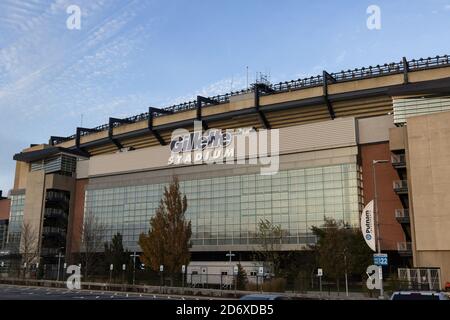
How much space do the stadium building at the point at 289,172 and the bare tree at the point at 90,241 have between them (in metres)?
2.30

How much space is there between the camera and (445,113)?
59281 millimetres

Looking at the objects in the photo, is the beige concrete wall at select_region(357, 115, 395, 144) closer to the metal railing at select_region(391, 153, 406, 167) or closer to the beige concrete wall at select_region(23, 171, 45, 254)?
the metal railing at select_region(391, 153, 406, 167)

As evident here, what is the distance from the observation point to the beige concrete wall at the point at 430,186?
55.9 m

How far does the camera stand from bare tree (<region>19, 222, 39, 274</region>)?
8696 centimetres

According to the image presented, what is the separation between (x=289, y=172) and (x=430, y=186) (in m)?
23.3

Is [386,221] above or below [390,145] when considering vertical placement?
below

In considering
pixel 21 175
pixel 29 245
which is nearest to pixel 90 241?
pixel 29 245

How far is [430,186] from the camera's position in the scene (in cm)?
5784

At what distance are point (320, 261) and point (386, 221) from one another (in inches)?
765

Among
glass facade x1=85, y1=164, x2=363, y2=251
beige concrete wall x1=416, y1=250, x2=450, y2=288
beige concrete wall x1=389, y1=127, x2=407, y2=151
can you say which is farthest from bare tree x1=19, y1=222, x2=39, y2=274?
beige concrete wall x1=416, y1=250, x2=450, y2=288

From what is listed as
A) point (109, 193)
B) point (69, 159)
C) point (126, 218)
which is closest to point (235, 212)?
point (126, 218)

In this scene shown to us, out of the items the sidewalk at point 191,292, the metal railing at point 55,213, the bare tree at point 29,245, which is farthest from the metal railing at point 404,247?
the metal railing at point 55,213

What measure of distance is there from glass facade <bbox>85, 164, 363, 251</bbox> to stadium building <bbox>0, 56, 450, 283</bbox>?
0.55 ft
